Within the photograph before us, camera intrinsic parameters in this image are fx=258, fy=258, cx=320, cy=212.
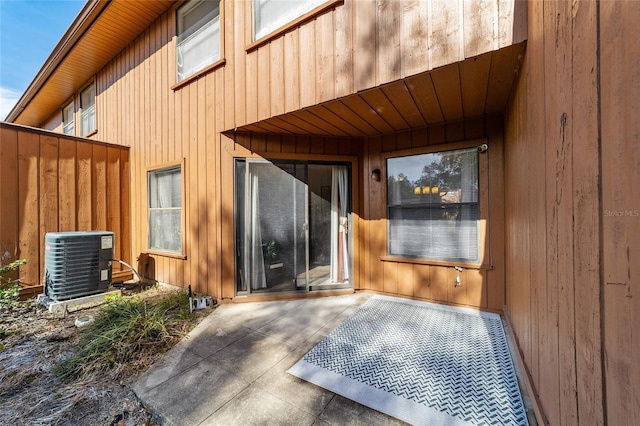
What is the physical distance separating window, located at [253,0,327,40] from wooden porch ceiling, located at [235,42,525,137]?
1076 mm

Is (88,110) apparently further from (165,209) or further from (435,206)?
(435,206)

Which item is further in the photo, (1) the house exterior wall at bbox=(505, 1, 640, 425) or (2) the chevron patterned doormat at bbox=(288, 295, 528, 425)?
(2) the chevron patterned doormat at bbox=(288, 295, 528, 425)

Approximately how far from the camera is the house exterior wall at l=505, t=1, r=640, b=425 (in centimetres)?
72

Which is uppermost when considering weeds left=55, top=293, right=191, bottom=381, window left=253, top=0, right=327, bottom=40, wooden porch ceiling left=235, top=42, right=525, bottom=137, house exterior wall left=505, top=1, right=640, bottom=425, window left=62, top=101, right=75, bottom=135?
window left=62, top=101, right=75, bottom=135

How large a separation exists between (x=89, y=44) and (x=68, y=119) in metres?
3.52

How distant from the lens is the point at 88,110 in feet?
21.2

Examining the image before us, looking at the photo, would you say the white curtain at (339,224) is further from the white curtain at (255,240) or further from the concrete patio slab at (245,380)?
the white curtain at (255,240)

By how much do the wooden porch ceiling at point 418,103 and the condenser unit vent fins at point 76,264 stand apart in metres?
2.56

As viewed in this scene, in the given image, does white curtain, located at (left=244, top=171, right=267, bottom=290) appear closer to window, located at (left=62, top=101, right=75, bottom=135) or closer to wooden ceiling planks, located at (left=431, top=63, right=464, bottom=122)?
wooden ceiling planks, located at (left=431, top=63, right=464, bottom=122)

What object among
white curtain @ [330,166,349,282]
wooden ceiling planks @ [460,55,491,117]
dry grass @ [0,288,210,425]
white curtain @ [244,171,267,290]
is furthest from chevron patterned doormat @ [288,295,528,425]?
wooden ceiling planks @ [460,55,491,117]

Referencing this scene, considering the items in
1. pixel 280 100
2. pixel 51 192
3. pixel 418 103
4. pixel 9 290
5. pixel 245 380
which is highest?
pixel 280 100

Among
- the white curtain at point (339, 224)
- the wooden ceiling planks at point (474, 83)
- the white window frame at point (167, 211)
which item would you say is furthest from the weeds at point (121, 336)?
the wooden ceiling planks at point (474, 83)

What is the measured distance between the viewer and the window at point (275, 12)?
9.20ft

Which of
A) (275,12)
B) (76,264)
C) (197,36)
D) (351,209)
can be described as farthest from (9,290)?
(275,12)
